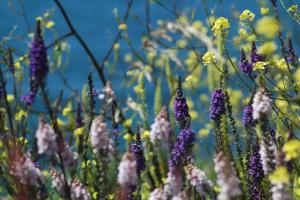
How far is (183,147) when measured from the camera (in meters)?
3.28

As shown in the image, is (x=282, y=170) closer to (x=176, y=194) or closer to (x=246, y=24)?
(x=176, y=194)

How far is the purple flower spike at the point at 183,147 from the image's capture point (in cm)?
327

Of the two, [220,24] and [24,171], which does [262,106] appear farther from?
[220,24]

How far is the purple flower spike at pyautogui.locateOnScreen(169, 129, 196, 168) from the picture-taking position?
3.27 m

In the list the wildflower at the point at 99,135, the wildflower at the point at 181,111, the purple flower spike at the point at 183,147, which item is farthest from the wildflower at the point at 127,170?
the wildflower at the point at 181,111

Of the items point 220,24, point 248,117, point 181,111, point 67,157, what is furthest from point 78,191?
point 220,24

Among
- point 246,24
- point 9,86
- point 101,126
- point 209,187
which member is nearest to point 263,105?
point 209,187

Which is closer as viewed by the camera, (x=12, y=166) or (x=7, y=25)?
(x=12, y=166)

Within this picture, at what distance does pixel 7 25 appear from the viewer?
398 inches

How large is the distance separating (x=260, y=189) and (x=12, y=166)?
1248 mm

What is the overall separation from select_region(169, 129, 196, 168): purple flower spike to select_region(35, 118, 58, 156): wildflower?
662 mm

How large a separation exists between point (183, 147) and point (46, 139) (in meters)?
0.70

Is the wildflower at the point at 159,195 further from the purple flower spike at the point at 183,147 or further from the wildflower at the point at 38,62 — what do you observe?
the wildflower at the point at 38,62

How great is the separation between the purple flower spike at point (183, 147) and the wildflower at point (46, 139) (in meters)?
0.66
